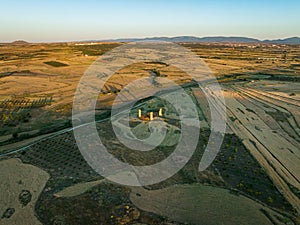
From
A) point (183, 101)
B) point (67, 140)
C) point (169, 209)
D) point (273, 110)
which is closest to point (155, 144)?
point (67, 140)

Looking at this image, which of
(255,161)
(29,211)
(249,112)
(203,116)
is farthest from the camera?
(249,112)

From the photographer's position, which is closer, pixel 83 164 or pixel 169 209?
pixel 169 209

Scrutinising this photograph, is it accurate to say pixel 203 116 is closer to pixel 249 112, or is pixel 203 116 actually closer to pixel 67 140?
pixel 249 112

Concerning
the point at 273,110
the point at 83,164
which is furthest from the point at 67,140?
the point at 273,110

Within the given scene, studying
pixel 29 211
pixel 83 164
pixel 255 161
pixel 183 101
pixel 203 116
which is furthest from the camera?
pixel 183 101

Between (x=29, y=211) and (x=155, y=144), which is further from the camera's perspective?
(x=155, y=144)

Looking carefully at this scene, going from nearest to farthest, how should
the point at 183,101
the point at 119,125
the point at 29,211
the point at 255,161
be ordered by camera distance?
the point at 29,211
the point at 255,161
the point at 119,125
the point at 183,101

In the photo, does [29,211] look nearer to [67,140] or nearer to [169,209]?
[169,209]

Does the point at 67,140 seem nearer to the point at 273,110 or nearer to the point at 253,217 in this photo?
the point at 253,217

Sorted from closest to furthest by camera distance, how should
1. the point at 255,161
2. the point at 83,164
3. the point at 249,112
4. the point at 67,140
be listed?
1. the point at 83,164
2. the point at 255,161
3. the point at 67,140
4. the point at 249,112
